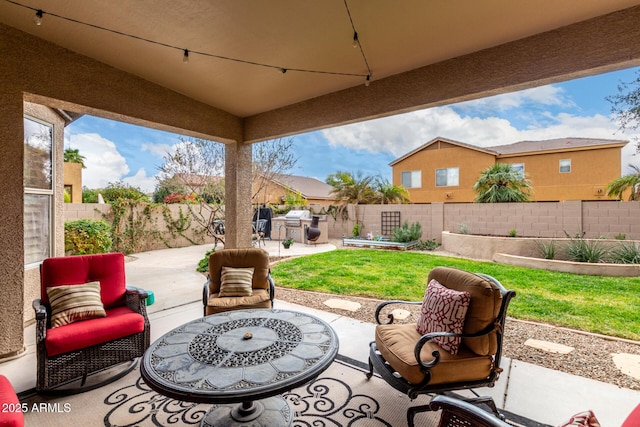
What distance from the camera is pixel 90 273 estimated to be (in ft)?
9.44

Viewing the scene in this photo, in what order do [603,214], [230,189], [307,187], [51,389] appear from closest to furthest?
1. [51,389]
2. [230,189]
3. [603,214]
4. [307,187]

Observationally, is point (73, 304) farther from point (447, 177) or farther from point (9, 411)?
point (447, 177)

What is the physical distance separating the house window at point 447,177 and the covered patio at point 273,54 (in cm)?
1144

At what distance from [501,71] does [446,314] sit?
242 cm

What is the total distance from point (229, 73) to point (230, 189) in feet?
7.40

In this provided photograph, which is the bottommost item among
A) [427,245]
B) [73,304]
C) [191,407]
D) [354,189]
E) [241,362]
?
[191,407]

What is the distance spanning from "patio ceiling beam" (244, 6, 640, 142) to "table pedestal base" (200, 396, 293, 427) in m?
3.25

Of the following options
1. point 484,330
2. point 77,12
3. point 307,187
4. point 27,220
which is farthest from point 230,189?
point 307,187

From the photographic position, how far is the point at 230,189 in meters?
5.36

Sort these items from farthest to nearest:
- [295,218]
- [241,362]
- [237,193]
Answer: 1. [295,218]
2. [237,193]
3. [241,362]

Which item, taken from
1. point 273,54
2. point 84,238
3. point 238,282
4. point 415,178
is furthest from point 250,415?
point 415,178

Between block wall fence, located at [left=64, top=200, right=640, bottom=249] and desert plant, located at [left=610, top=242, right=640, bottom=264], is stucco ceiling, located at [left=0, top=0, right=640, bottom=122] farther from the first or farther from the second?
block wall fence, located at [left=64, top=200, right=640, bottom=249]

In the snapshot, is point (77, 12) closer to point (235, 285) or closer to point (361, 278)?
point (235, 285)

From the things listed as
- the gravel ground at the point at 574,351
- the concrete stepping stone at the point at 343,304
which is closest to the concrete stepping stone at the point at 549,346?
the gravel ground at the point at 574,351
